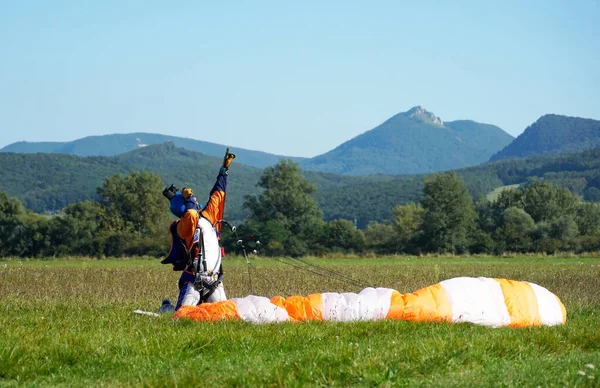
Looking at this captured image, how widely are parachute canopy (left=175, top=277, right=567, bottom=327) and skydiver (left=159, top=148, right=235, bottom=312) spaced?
0.88m

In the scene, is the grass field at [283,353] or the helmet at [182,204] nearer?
the grass field at [283,353]

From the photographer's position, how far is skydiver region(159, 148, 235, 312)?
40.2 ft

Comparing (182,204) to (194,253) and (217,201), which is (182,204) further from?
(194,253)

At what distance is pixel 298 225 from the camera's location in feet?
244

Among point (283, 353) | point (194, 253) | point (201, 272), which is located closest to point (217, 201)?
point (194, 253)

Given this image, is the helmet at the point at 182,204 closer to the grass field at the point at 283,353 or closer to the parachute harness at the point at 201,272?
the parachute harness at the point at 201,272

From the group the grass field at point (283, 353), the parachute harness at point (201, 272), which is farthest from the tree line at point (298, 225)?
the grass field at point (283, 353)

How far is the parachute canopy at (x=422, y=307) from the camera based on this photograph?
36.1 feet

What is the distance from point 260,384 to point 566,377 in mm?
2433

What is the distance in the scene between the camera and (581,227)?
7500cm

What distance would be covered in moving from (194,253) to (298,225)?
62092mm

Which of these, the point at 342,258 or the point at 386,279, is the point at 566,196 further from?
the point at 386,279

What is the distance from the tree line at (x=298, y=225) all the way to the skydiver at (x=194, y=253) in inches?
1679

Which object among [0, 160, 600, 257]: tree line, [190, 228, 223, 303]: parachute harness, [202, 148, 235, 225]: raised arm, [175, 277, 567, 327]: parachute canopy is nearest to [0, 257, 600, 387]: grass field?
[175, 277, 567, 327]: parachute canopy
